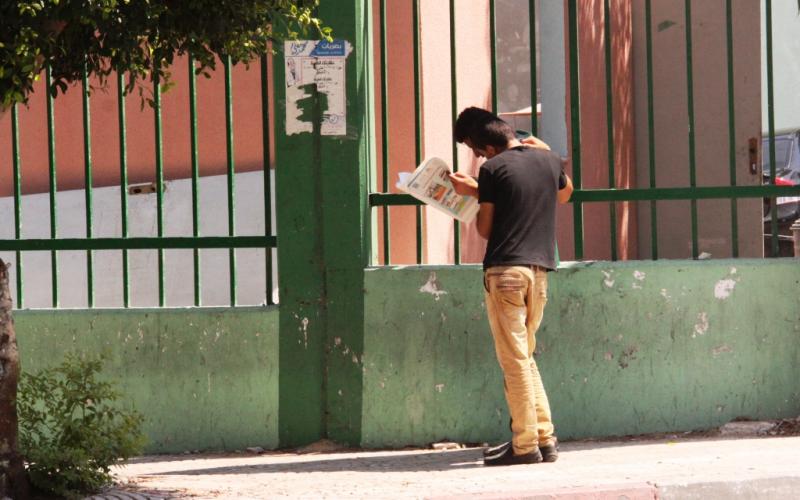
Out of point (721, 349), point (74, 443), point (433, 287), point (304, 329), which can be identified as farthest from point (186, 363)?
point (721, 349)

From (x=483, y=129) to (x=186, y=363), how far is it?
2278 mm

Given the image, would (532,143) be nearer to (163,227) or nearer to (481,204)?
(481,204)

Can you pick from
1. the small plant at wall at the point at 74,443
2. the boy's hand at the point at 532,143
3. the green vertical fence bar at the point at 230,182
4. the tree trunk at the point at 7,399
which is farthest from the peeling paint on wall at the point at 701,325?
the tree trunk at the point at 7,399

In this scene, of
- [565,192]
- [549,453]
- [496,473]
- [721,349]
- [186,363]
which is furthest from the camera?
[186,363]

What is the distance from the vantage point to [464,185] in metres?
6.26

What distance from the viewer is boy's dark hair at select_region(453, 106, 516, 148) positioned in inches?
247

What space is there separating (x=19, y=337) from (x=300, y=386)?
1679mm

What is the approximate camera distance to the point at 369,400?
7.14 metres

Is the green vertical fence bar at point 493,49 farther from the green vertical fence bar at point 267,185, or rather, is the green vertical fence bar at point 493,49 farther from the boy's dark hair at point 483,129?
the green vertical fence bar at point 267,185

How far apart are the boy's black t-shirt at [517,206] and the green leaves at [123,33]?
1191 millimetres

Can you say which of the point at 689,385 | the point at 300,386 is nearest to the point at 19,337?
the point at 300,386

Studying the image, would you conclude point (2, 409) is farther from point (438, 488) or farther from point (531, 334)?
point (531, 334)

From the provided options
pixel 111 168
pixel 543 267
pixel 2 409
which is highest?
pixel 111 168

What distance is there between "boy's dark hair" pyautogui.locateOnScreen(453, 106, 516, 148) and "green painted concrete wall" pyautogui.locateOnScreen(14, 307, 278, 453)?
1.64m
